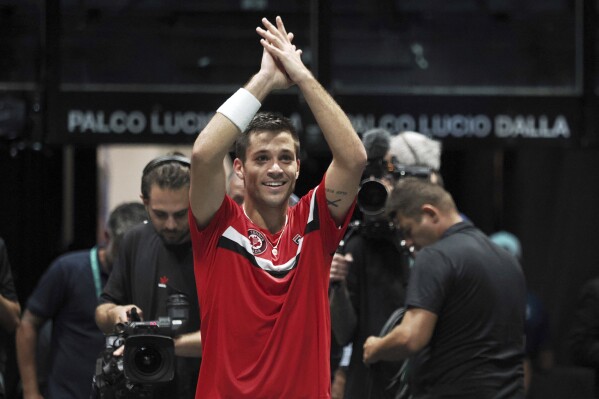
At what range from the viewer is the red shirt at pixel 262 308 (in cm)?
407

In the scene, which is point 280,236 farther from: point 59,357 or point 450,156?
point 450,156

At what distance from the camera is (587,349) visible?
22.5 feet

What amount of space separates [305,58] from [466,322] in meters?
3.83

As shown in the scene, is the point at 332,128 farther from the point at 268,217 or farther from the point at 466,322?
the point at 466,322

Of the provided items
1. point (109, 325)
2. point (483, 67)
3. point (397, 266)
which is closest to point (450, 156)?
point (483, 67)

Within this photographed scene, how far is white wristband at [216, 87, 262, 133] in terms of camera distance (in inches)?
159

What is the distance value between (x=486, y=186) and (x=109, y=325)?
603 centimetres

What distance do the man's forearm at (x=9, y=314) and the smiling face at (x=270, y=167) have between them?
7.32 feet

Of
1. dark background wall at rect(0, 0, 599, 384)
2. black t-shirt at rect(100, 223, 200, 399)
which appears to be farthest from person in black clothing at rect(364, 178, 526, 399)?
dark background wall at rect(0, 0, 599, 384)

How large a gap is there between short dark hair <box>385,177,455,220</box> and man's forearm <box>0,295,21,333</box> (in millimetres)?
1916

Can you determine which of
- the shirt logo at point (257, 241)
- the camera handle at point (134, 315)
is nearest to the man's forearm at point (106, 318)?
the camera handle at point (134, 315)

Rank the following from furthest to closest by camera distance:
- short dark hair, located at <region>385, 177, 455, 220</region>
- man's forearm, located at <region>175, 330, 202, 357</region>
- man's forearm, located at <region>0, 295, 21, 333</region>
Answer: man's forearm, located at <region>0, 295, 21, 333</region> → short dark hair, located at <region>385, 177, 455, 220</region> → man's forearm, located at <region>175, 330, 202, 357</region>

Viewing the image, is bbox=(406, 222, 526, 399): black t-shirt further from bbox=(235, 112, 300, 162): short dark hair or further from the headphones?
bbox=(235, 112, 300, 162): short dark hair

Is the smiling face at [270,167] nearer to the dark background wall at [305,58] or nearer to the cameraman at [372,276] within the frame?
the cameraman at [372,276]
